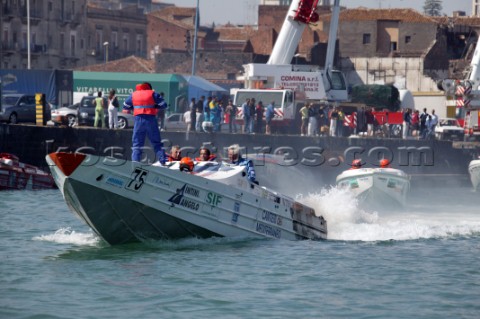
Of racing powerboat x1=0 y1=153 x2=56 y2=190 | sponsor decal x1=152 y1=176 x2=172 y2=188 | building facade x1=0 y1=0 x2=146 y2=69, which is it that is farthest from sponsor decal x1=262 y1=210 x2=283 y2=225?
building facade x1=0 y1=0 x2=146 y2=69

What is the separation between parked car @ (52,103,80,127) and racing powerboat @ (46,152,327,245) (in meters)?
21.1

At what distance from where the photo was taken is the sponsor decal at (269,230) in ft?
67.8

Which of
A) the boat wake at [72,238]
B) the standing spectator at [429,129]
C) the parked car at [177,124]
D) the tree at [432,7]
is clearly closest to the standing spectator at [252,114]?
the parked car at [177,124]

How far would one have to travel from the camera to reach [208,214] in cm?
1989

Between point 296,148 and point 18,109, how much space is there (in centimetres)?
1164

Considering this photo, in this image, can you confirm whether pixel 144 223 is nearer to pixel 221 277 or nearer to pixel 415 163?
pixel 221 277

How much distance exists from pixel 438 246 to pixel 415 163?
873 inches

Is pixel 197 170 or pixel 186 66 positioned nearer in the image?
pixel 197 170

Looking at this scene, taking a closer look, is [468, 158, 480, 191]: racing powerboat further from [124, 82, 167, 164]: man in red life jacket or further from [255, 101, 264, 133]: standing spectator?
[124, 82, 167, 164]: man in red life jacket

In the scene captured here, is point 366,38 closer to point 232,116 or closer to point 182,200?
point 232,116

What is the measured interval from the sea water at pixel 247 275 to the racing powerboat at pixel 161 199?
34 centimetres

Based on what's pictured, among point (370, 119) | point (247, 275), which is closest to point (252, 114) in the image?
point (370, 119)

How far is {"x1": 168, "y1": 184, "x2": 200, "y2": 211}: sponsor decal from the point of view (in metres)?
19.4

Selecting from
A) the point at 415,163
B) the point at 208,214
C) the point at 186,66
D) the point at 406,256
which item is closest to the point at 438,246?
the point at 406,256
